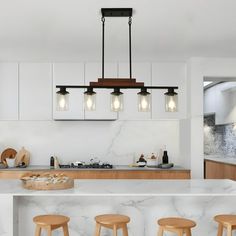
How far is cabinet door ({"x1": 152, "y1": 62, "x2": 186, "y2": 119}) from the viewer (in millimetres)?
5457

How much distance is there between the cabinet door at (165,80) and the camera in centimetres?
546

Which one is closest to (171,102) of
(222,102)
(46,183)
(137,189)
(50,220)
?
(137,189)

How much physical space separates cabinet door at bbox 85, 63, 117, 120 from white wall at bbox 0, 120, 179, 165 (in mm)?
352

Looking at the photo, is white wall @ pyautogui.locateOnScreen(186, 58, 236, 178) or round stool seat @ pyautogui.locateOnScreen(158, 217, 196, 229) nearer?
round stool seat @ pyautogui.locateOnScreen(158, 217, 196, 229)

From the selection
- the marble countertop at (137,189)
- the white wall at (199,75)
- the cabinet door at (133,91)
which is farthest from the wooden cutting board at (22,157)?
the white wall at (199,75)

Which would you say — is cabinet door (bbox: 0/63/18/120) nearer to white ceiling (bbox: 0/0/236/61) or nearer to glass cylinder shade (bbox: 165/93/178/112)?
white ceiling (bbox: 0/0/236/61)

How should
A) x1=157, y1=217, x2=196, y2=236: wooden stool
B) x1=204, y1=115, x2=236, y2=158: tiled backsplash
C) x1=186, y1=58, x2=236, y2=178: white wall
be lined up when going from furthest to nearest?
x1=204, y1=115, x2=236, y2=158: tiled backsplash < x1=186, y1=58, x2=236, y2=178: white wall < x1=157, y1=217, x2=196, y2=236: wooden stool

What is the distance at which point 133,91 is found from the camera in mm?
5500

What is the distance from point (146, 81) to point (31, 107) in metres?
1.76

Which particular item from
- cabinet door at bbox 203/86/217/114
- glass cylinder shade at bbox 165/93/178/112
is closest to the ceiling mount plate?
glass cylinder shade at bbox 165/93/178/112

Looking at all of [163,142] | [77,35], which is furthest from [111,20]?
[163,142]

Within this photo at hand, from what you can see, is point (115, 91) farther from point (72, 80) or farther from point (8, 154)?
point (8, 154)

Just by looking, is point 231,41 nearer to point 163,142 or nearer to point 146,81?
point 146,81

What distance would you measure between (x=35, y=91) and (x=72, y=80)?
58 centimetres
